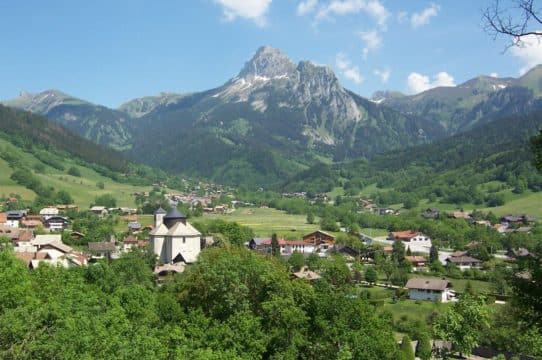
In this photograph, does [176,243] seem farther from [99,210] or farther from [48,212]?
[99,210]

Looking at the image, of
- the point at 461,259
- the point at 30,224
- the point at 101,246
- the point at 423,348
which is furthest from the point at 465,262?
the point at 30,224

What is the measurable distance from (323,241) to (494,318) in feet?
218

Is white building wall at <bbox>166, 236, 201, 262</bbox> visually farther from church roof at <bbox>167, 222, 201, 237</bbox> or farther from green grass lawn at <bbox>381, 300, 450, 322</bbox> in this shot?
green grass lawn at <bbox>381, 300, 450, 322</bbox>

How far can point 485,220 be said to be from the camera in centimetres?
15788

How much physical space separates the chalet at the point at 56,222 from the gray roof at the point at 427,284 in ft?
298

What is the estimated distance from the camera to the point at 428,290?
73.8 m

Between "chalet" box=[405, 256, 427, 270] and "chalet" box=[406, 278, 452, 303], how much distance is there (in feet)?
64.8

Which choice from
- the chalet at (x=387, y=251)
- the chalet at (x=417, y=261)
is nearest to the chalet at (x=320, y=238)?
the chalet at (x=387, y=251)

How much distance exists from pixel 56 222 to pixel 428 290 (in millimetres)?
97294

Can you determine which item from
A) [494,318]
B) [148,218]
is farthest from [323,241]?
→ [494,318]

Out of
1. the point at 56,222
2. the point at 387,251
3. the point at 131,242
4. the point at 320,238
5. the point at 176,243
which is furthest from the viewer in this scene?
the point at 56,222

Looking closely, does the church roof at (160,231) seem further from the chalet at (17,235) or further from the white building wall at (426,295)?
the white building wall at (426,295)

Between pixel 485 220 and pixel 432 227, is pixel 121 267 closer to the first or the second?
pixel 432 227

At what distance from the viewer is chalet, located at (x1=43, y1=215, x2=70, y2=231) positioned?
133 metres
